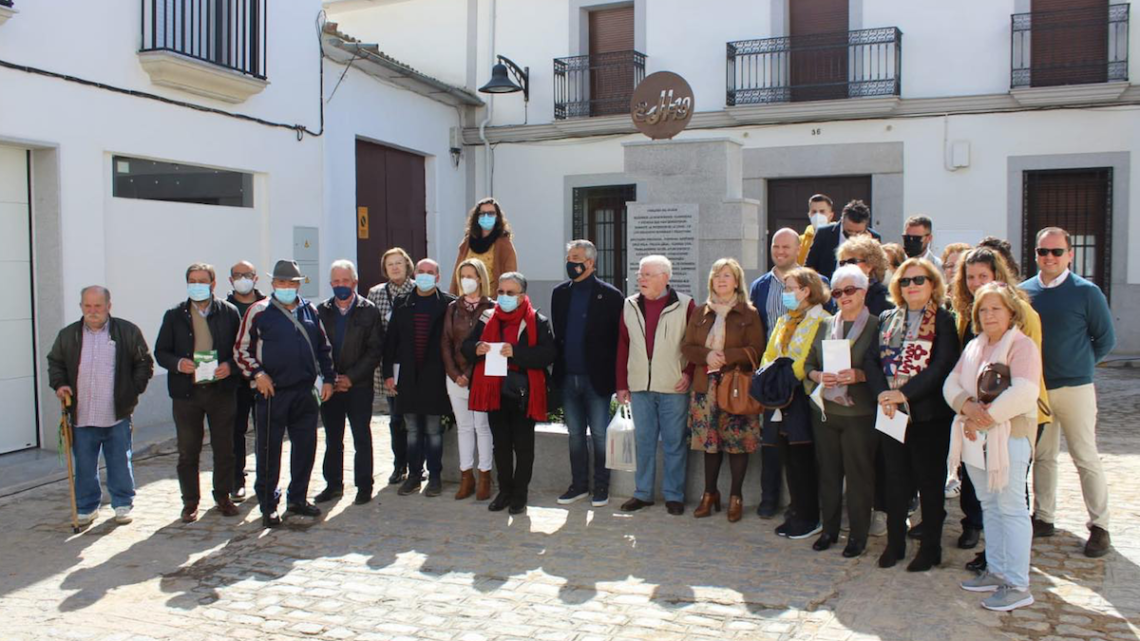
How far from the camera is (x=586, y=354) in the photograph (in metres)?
6.50

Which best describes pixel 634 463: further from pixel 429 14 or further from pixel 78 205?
pixel 429 14

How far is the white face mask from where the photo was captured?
299 inches

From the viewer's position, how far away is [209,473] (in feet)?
25.3

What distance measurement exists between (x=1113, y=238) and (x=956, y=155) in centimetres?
226

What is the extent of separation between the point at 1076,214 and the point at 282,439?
11474 mm

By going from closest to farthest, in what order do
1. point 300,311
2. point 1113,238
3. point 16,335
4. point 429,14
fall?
point 300,311
point 16,335
point 1113,238
point 429,14

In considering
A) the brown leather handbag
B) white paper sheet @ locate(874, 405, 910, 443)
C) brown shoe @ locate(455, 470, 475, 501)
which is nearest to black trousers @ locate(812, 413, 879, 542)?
white paper sheet @ locate(874, 405, 910, 443)

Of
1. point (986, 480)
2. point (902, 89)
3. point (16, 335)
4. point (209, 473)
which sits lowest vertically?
point (209, 473)

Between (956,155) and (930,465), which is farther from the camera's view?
(956,155)

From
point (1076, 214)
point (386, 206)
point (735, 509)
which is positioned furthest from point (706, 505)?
point (1076, 214)

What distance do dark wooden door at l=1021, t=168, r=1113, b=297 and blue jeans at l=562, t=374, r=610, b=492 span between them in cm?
921

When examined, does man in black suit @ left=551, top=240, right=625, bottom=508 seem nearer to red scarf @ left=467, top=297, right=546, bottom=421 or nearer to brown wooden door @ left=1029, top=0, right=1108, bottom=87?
red scarf @ left=467, top=297, right=546, bottom=421

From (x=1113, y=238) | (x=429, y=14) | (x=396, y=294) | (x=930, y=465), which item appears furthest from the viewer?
(x=429, y=14)

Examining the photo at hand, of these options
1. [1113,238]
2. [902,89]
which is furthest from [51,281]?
[1113,238]
